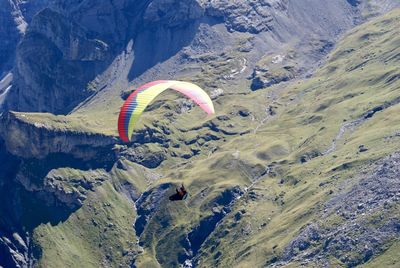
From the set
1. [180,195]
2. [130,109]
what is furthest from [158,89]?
[180,195]

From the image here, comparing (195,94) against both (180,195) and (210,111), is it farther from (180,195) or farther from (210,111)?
(180,195)

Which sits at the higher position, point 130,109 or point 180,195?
point 130,109

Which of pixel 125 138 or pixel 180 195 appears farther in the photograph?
pixel 125 138

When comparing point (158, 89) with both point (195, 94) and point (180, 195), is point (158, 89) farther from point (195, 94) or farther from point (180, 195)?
point (180, 195)

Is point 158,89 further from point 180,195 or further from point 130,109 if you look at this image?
point 180,195

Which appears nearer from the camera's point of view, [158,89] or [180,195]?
[180,195]

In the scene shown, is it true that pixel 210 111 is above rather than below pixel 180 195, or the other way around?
above

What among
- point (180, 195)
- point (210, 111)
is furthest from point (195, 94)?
point (180, 195)

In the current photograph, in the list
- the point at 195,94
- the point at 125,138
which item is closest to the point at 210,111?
the point at 195,94
